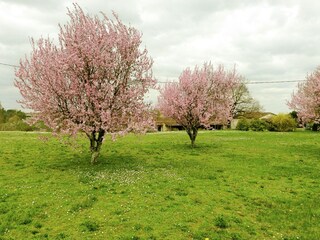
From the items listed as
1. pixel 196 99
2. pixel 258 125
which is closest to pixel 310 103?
pixel 196 99

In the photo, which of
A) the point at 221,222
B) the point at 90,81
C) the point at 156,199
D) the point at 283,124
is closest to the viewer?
the point at 221,222

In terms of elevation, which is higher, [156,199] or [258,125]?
[258,125]

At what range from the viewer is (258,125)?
67500 millimetres

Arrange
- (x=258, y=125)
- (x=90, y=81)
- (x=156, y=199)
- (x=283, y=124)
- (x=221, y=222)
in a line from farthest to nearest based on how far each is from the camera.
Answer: (x=258, y=125), (x=283, y=124), (x=90, y=81), (x=156, y=199), (x=221, y=222)

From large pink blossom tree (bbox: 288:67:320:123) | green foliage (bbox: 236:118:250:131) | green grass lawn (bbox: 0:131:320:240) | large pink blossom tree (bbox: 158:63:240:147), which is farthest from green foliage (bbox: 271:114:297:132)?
green grass lawn (bbox: 0:131:320:240)

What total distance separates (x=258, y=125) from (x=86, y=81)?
187ft

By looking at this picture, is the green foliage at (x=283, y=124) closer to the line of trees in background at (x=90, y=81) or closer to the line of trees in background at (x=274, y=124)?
the line of trees in background at (x=274, y=124)

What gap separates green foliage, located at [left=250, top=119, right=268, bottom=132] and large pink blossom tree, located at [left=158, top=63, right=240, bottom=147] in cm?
3896

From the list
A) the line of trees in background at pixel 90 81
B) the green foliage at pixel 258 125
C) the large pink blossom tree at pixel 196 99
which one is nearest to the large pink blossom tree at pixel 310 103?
the large pink blossom tree at pixel 196 99

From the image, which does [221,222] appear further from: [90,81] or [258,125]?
[258,125]

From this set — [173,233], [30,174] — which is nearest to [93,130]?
[30,174]

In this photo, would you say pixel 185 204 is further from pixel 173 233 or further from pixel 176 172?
pixel 176 172

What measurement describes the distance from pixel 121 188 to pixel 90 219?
3.85 metres

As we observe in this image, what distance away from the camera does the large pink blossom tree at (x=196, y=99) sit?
28.5 meters
